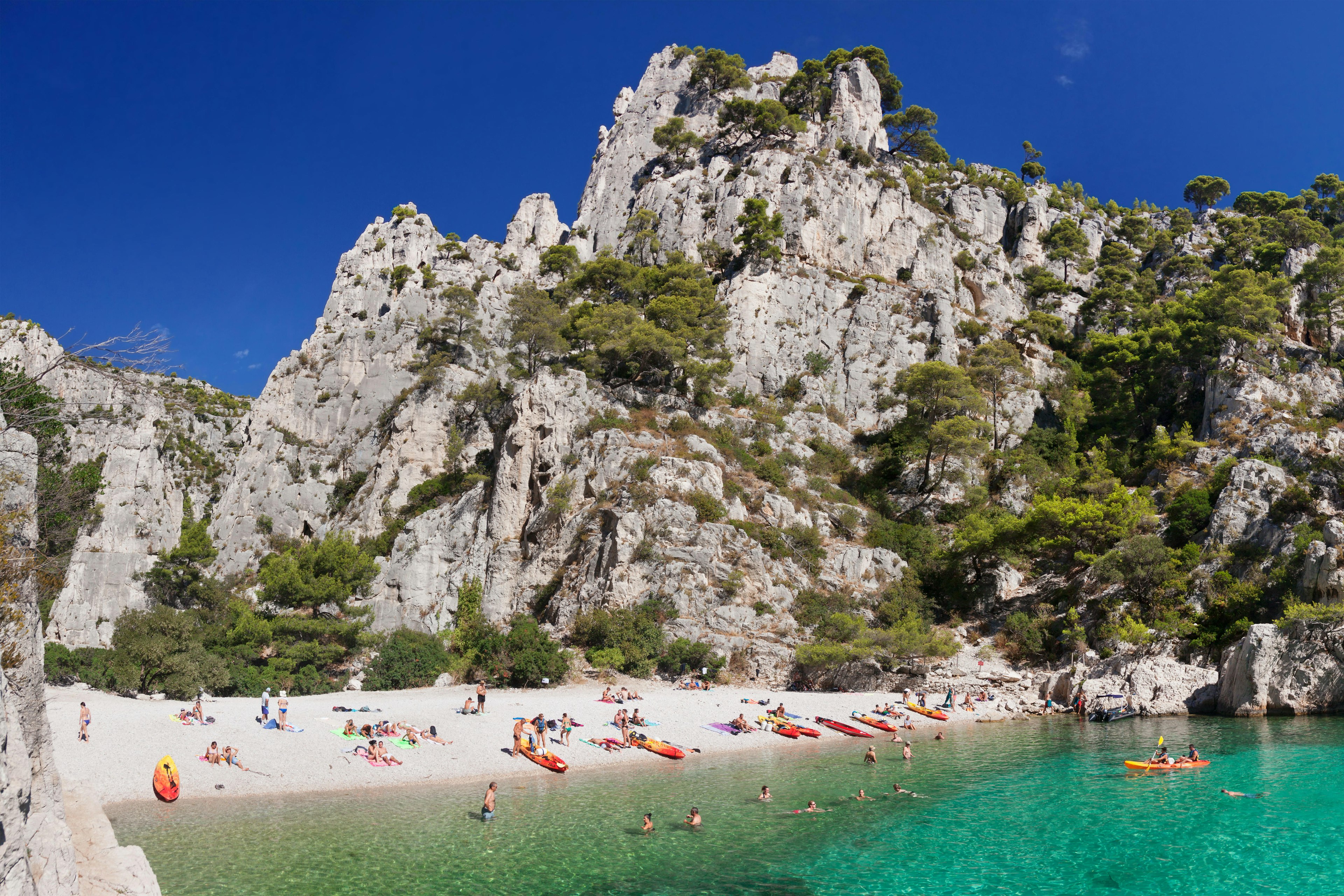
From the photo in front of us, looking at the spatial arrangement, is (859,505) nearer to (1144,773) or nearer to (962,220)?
(1144,773)

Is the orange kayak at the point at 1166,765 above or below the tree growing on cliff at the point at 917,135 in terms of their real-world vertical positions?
below

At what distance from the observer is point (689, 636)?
4016 centimetres

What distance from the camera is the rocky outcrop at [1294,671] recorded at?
31078 millimetres

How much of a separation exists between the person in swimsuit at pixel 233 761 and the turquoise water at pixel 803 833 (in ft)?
6.76

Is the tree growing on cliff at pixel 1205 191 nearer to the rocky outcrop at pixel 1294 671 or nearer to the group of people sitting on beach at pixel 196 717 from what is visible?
the rocky outcrop at pixel 1294 671

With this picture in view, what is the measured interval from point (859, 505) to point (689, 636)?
1922 centimetres

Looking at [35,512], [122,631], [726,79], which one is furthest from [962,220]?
[35,512]

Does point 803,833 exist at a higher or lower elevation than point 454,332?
lower

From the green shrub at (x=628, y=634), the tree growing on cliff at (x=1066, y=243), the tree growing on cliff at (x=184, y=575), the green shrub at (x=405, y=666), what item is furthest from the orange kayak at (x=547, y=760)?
the tree growing on cliff at (x=1066, y=243)

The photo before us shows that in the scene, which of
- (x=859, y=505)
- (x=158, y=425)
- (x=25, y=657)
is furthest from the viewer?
(x=158, y=425)

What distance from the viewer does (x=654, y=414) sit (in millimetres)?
53781

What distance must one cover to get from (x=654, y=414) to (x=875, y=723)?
1092 inches

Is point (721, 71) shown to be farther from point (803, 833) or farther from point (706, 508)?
point (803, 833)

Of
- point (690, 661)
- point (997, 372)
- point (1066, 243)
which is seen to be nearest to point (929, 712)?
point (690, 661)
